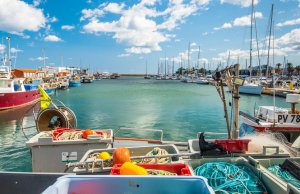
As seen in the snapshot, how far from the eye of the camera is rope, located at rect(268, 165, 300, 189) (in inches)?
175

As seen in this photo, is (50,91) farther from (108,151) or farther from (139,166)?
(139,166)

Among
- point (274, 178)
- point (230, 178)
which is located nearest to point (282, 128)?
point (274, 178)

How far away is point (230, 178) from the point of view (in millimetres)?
4371

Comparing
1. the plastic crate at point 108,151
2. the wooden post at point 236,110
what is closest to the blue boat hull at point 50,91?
the wooden post at point 236,110

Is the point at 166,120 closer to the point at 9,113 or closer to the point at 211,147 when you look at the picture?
the point at 9,113

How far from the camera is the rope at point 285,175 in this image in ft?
14.6

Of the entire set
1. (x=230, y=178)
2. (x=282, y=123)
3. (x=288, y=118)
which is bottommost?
(x=282, y=123)

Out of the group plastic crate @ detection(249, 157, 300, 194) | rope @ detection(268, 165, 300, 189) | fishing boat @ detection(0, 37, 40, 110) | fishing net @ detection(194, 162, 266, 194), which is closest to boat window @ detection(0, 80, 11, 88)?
fishing boat @ detection(0, 37, 40, 110)

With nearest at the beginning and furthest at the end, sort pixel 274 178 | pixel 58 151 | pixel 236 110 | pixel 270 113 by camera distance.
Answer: pixel 274 178, pixel 58 151, pixel 236 110, pixel 270 113

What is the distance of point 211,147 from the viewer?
5.68m

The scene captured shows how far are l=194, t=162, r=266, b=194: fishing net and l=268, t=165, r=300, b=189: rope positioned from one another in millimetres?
493

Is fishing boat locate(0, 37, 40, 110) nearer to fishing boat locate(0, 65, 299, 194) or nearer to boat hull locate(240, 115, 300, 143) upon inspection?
fishing boat locate(0, 65, 299, 194)

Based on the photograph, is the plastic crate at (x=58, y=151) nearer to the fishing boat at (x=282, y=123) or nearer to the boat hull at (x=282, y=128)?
the boat hull at (x=282, y=128)

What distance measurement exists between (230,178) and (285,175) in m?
1.17
